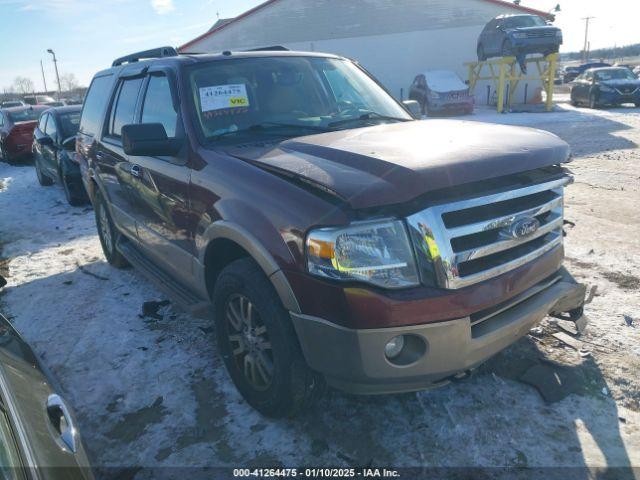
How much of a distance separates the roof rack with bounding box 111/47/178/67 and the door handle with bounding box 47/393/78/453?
284 centimetres

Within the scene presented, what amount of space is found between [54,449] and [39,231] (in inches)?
264

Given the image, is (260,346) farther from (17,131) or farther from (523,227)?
(17,131)

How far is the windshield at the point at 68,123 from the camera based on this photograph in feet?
28.3

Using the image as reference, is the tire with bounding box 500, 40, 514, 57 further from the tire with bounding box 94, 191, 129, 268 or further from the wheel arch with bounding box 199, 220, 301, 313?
A: the wheel arch with bounding box 199, 220, 301, 313

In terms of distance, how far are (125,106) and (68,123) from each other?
542 cm

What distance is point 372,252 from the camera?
6.79 ft

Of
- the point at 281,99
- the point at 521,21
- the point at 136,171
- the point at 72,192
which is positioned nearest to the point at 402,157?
the point at 281,99

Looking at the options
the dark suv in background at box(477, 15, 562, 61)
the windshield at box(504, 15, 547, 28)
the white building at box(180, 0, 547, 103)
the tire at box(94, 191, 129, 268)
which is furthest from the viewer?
the white building at box(180, 0, 547, 103)

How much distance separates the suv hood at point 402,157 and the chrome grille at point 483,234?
0.12 metres

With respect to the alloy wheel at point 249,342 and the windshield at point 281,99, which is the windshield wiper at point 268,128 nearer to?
the windshield at point 281,99

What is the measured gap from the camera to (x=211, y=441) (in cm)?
264

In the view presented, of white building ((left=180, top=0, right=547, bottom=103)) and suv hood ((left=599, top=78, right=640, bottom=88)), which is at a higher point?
white building ((left=180, top=0, right=547, bottom=103))

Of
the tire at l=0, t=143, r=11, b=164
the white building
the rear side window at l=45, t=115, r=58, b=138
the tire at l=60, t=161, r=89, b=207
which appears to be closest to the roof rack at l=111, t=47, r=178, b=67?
the tire at l=60, t=161, r=89, b=207

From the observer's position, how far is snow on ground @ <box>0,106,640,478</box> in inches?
97.3
